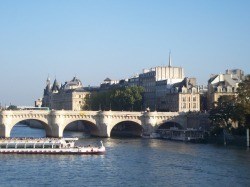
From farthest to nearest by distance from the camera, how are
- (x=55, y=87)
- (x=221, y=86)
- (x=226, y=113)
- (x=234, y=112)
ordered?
1. (x=55, y=87)
2. (x=221, y=86)
3. (x=226, y=113)
4. (x=234, y=112)

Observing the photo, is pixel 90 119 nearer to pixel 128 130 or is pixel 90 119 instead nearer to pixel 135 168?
pixel 128 130

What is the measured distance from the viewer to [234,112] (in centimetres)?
7819

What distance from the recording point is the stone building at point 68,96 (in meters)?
145

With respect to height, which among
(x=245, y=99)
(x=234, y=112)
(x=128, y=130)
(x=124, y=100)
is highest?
(x=124, y=100)

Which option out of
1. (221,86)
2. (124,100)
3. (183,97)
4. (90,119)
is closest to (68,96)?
(124,100)

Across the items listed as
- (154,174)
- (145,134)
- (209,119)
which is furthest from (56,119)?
(154,174)

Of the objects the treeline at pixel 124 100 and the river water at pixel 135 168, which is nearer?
the river water at pixel 135 168

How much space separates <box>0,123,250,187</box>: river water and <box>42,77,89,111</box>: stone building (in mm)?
75978

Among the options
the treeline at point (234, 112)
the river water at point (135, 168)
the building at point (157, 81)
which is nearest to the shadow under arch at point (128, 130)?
the building at point (157, 81)

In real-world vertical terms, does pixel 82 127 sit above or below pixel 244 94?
below

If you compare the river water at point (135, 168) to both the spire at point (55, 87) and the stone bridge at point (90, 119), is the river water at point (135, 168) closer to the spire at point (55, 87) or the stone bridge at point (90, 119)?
the stone bridge at point (90, 119)

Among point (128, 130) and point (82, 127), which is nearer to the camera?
point (128, 130)

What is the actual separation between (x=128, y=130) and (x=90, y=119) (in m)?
17.1

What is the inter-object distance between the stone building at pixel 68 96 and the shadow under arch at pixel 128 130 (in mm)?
30256
